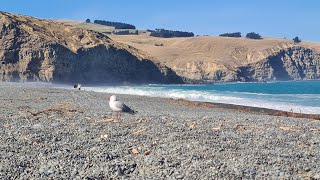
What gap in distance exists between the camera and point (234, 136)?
10930mm

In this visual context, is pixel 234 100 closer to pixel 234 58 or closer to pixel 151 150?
pixel 151 150

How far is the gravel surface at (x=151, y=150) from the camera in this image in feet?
24.2

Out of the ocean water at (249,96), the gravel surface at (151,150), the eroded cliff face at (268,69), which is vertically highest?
the eroded cliff face at (268,69)

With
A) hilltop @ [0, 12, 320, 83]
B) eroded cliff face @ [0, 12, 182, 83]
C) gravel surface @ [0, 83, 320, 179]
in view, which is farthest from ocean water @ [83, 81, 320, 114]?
hilltop @ [0, 12, 320, 83]

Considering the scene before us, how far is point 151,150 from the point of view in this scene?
8.96 meters

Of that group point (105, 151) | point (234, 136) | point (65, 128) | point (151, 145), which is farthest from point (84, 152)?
point (234, 136)

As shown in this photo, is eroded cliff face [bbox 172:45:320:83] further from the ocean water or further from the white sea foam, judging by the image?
the white sea foam

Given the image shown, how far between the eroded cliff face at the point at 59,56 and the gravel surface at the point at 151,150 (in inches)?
2494

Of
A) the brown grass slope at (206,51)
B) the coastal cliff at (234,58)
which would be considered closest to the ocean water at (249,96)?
the coastal cliff at (234,58)

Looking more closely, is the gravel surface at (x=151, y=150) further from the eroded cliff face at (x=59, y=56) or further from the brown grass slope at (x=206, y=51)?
the brown grass slope at (x=206, y=51)

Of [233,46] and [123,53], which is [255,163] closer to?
[123,53]

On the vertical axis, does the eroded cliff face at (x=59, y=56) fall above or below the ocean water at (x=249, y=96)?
above

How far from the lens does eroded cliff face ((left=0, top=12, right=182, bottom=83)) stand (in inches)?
2936

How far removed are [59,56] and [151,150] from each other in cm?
7007
